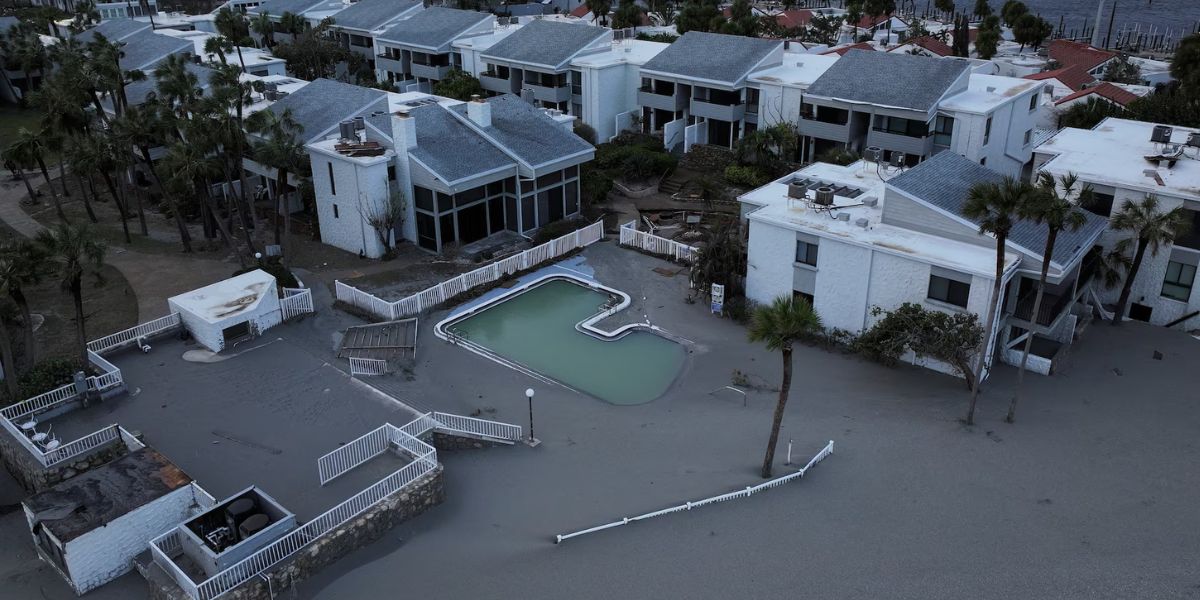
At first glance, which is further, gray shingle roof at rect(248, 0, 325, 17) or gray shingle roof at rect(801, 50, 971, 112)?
gray shingle roof at rect(248, 0, 325, 17)

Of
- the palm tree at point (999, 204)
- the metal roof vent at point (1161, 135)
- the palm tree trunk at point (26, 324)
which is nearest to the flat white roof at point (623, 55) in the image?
the metal roof vent at point (1161, 135)

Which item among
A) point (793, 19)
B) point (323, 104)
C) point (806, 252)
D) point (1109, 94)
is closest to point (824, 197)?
point (806, 252)

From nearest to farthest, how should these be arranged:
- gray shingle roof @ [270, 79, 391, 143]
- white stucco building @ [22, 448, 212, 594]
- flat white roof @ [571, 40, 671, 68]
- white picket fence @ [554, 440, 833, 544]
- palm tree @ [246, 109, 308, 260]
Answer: white stucco building @ [22, 448, 212, 594]
white picket fence @ [554, 440, 833, 544]
palm tree @ [246, 109, 308, 260]
gray shingle roof @ [270, 79, 391, 143]
flat white roof @ [571, 40, 671, 68]

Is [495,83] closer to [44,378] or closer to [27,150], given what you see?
[27,150]

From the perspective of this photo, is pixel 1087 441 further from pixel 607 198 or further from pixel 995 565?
pixel 607 198

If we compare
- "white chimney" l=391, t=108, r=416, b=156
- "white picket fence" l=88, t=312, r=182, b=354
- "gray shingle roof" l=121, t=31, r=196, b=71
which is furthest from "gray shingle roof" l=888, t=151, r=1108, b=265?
"gray shingle roof" l=121, t=31, r=196, b=71

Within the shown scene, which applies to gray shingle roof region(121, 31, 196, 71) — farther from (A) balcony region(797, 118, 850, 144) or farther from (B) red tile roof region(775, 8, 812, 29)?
(B) red tile roof region(775, 8, 812, 29)
